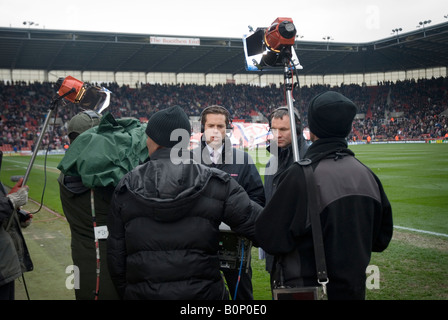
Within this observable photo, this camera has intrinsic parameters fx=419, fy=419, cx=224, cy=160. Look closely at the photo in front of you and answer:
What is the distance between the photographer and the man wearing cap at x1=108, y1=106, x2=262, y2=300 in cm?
241

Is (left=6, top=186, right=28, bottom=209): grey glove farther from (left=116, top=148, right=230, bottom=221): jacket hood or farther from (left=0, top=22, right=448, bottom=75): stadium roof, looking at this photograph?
(left=0, top=22, right=448, bottom=75): stadium roof

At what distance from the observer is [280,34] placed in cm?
278

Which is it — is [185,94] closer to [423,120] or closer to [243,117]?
[243,117]

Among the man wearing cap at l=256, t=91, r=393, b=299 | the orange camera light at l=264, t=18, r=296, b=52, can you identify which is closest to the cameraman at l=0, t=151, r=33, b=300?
the man wearing cap at l=256, t=91, r=393, b=299

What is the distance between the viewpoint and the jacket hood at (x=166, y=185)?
2.36 metres

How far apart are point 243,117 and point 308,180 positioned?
49.5 m

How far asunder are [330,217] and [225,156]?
1.88m

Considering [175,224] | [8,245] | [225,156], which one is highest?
[225,156]

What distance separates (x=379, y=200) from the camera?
2.38 m

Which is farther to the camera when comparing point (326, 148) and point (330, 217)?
point (326, 148)

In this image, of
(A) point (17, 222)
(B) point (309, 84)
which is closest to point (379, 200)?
(A) point (17, 222)

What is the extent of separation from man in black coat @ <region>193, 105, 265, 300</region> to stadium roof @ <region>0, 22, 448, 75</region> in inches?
1319

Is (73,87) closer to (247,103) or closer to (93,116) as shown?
(93,116)

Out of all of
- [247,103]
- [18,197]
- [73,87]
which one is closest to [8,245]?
[18,197]
